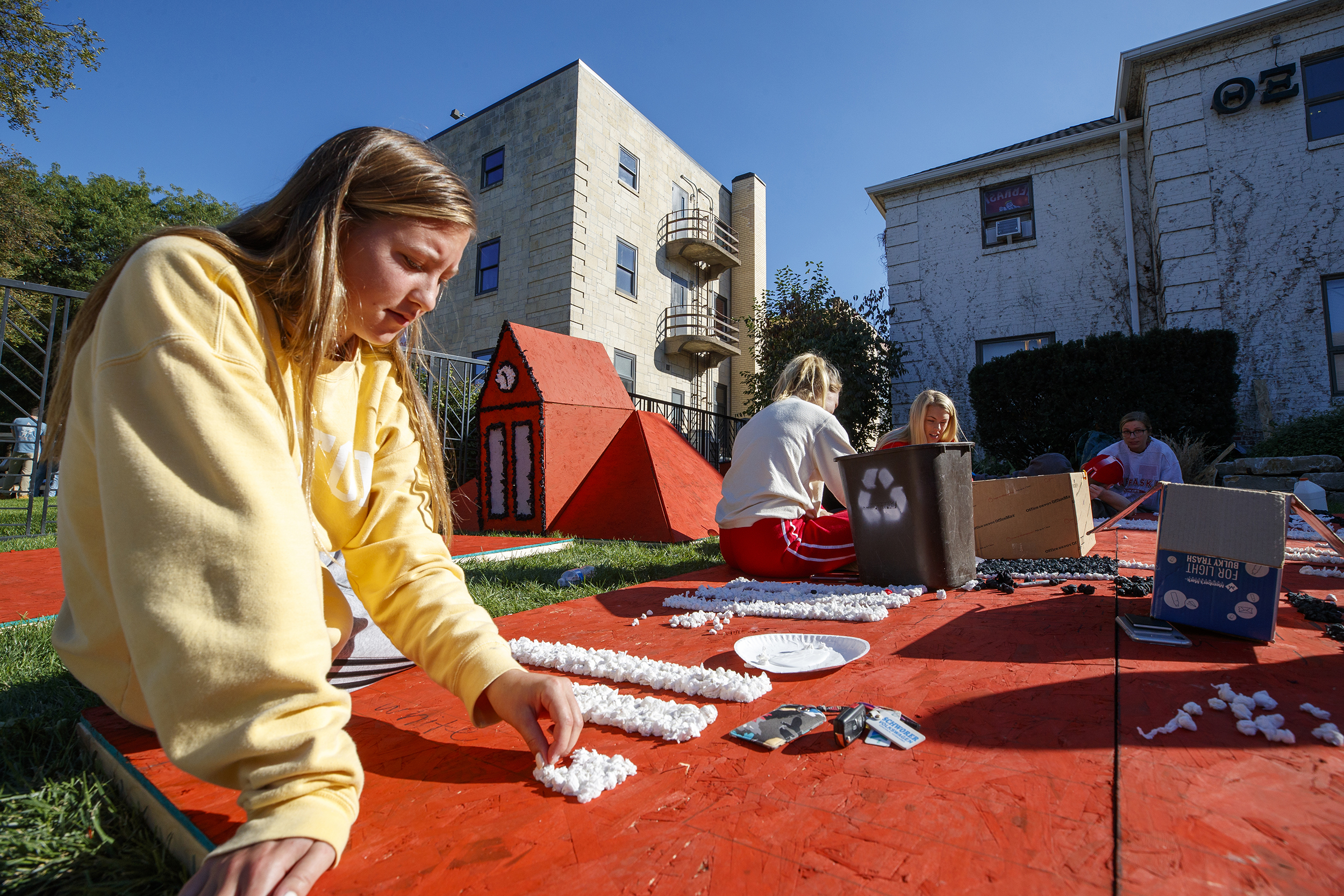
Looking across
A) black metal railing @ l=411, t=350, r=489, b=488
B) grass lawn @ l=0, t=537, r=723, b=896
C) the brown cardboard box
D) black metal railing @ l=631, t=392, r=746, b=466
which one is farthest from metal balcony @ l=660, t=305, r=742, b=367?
grass lawn @ l=0, t=537, r=723, b=896

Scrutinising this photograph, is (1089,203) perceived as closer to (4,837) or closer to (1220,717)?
(1220,717)

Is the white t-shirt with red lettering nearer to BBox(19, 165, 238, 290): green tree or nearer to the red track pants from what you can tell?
the red track pants

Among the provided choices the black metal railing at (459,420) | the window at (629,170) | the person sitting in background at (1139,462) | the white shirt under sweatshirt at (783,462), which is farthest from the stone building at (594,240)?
the white shirt under sweatshirt at (783,462)

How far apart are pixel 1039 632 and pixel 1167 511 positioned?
0.55 m

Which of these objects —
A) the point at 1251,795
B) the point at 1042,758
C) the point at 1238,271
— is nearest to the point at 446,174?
the point at 1042,758

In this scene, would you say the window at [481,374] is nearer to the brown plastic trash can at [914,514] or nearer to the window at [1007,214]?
the brown plastic trash can at [914,514]

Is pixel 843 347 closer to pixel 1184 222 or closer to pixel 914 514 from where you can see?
pixel 1184 222

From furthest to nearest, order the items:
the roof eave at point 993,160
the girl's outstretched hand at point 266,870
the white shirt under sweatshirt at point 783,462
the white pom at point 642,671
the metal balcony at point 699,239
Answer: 1. the metal balcony at point 699,239
2. the roof eave at point 993,160
3. the white shirt under sweatshirt at point 783,462
4. the white pom at point 642,671
5. the girl's outstretched hand at point 266,870

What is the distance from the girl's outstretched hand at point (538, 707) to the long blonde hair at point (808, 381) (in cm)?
275

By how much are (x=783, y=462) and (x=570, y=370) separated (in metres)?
3.74

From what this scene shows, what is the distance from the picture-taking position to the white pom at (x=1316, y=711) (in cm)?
125

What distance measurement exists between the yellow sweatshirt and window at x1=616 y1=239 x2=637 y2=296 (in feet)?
47.8

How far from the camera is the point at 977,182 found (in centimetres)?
1095

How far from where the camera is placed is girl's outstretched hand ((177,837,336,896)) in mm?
655
